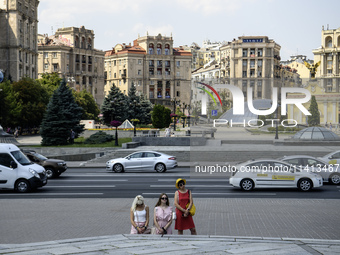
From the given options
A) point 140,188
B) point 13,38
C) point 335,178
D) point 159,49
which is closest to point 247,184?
point 140,188

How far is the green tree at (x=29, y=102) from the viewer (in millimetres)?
61737

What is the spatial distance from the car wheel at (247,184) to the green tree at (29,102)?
140ft

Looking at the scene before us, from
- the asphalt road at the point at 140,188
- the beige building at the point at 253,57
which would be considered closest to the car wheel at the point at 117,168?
the asphalt road at the point at 140,188

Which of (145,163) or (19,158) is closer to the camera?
(19,158)

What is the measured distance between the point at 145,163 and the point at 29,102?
37022mm

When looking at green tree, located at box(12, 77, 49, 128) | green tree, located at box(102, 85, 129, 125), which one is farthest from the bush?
green tree, located at box(102, 85, 129, 125)

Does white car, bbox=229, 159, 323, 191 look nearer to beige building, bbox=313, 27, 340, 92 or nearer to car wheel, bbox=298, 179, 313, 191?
car wheel, bbox=298, 179, 313, 191

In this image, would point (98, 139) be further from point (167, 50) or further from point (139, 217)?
point (167, 50)

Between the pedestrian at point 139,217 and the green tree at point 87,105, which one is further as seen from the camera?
the green tree at point 87,105

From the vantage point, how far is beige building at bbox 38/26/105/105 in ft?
396

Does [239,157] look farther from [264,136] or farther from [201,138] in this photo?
[201,138]

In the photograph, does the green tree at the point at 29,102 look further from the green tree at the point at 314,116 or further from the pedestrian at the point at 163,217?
the pedestrian at the point at 163,217

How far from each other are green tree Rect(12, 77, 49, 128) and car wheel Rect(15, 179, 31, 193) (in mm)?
39720

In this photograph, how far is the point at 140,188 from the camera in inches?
887
